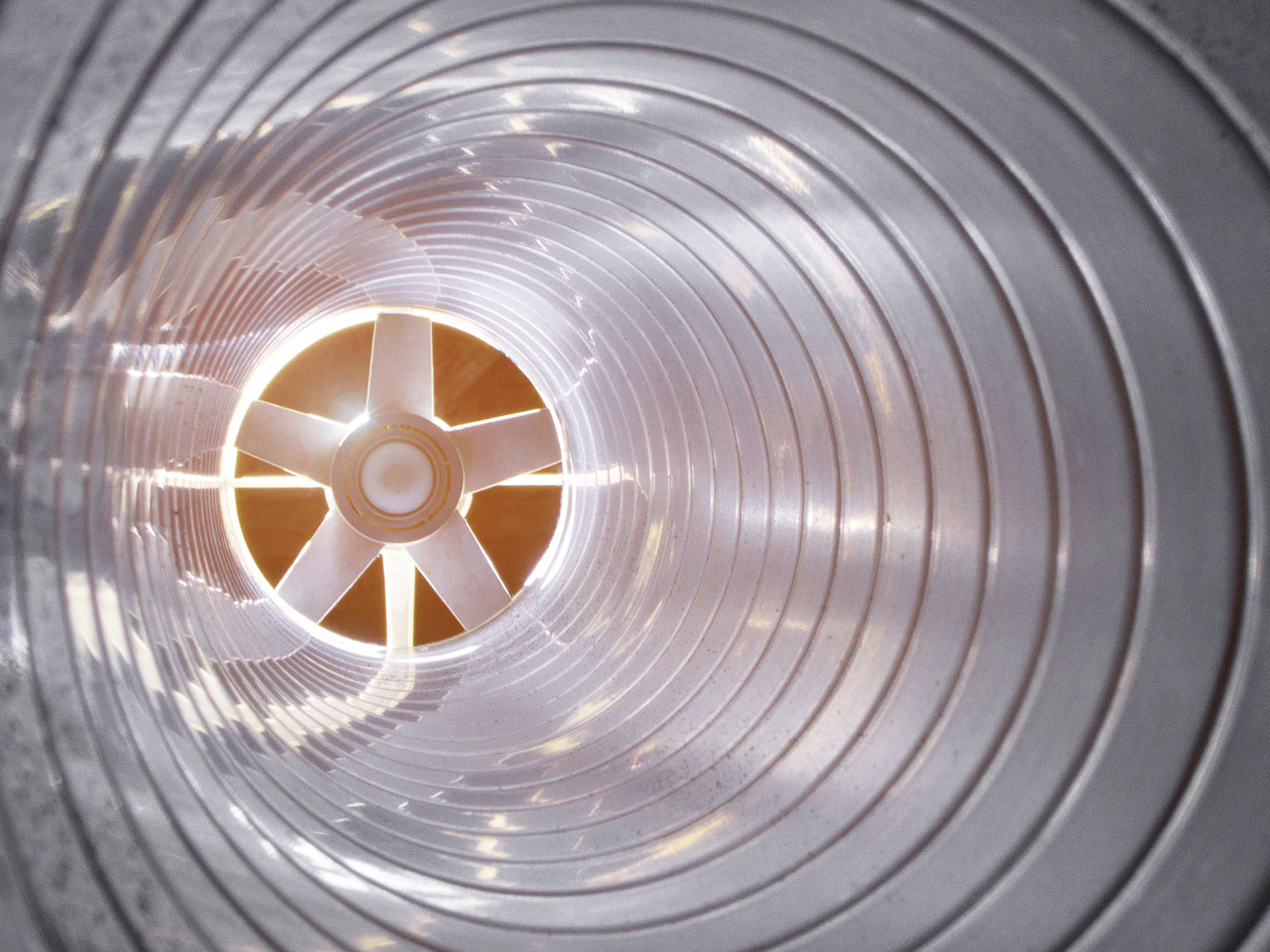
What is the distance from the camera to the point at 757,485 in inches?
145

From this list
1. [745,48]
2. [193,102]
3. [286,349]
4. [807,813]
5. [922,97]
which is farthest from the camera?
[286,349]

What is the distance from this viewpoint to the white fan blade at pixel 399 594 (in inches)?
271

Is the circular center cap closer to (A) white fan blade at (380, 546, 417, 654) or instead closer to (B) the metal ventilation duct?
(A) white fan blade at (380, 546, 417, 654)

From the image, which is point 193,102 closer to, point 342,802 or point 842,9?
point 842,9

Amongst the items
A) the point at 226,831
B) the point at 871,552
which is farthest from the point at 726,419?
the point at 226,831

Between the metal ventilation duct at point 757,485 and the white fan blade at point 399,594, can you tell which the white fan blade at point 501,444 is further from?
the metal ventilation duct at point 757,485

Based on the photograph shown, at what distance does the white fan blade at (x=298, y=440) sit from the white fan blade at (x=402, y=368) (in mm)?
313

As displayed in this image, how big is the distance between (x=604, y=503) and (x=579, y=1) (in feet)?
11.7

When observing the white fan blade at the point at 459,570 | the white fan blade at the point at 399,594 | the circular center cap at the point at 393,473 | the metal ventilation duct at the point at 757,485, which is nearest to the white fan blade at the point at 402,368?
the circular center cap at the point at 393,473

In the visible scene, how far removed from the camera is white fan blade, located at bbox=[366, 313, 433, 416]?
6.23 meters

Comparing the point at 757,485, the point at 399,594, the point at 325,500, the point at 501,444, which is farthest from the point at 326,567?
the point at 325,500

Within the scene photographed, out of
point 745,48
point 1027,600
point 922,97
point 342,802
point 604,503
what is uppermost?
point 745,48

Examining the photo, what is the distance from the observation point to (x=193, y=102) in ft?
5.19

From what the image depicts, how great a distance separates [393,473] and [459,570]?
0.73 meters
